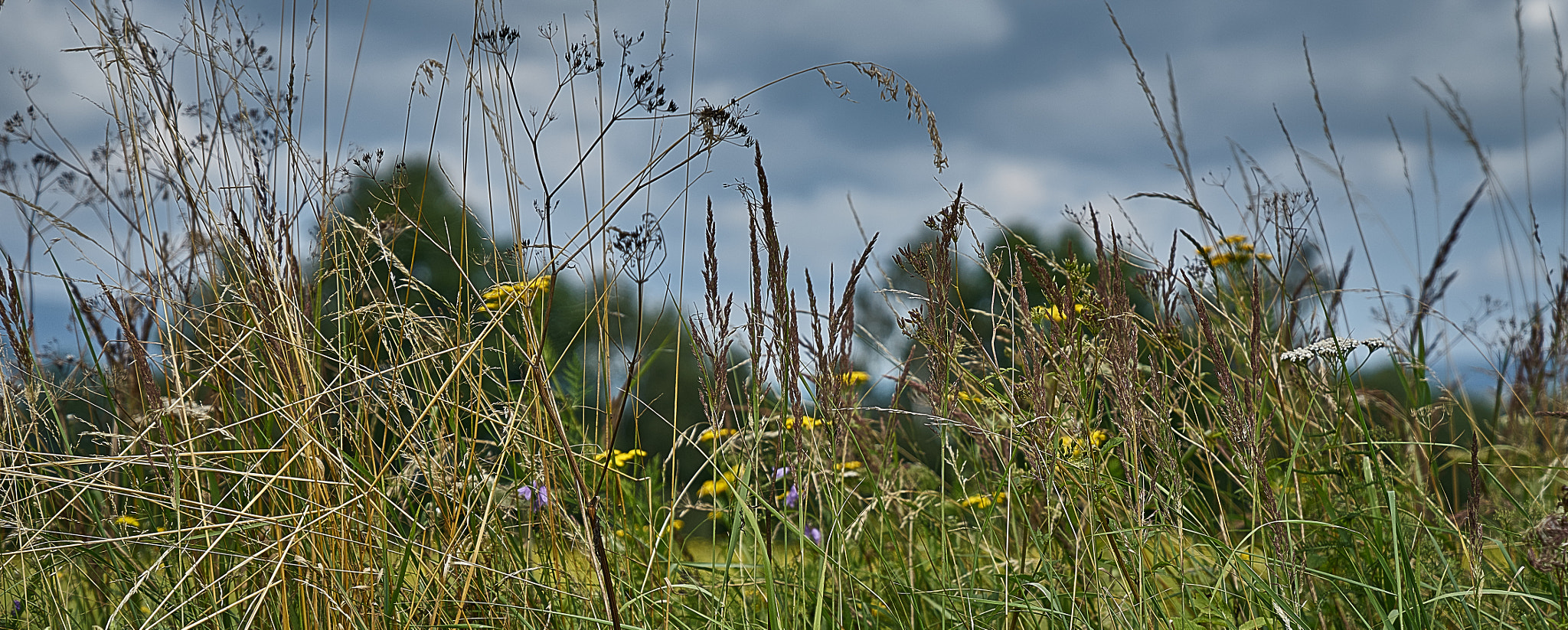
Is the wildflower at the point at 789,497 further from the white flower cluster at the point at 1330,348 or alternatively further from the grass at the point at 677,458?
the white flower cluster at the point at 1330,348

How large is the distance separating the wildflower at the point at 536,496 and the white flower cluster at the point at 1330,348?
124 cm

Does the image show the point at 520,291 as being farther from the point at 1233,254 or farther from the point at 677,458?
the point at 1233,254

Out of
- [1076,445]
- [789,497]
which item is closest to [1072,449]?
[1076,445]

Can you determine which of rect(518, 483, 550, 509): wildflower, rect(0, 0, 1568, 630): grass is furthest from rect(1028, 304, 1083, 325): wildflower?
rect(518, 483, 550, 509): wildflower

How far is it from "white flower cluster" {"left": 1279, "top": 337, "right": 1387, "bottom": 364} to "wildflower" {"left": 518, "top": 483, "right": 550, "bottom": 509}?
124 centimetres

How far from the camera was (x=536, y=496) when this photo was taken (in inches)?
63.7

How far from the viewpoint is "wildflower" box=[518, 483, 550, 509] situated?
1.49 meters

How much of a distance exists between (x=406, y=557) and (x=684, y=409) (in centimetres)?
712

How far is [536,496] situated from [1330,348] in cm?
139

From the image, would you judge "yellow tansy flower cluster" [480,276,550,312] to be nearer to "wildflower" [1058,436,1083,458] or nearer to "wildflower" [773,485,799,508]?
"wildflower" [773,485,799,508]

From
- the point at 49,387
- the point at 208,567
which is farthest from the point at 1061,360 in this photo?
the point at 49,387

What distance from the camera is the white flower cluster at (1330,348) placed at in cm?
154

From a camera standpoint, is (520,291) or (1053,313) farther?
(1053,313)

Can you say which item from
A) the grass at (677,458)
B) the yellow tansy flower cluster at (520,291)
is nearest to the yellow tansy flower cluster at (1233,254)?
the grass at (677,458)
